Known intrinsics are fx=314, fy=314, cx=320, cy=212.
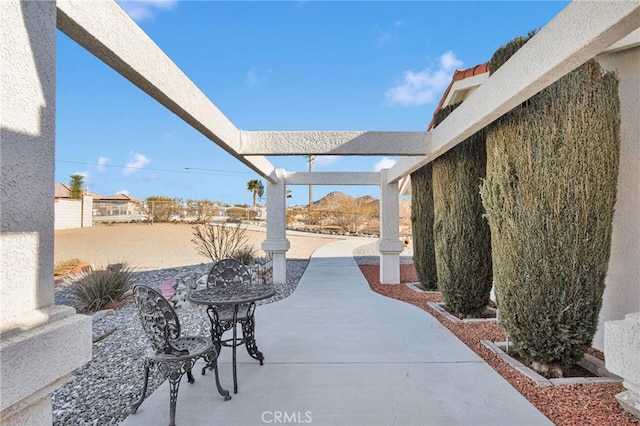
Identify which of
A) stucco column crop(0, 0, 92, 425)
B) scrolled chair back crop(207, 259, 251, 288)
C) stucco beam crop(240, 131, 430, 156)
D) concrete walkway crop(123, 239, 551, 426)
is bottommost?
concrete walkway crop(123, 239, 551, 426)

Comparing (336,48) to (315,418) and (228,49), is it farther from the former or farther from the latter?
(315,418)

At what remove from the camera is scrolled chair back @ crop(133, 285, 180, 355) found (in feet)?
8.93

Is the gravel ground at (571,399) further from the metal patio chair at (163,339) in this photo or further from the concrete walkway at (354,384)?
the metal patio chair at (163,339)

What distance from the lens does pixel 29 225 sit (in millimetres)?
1518

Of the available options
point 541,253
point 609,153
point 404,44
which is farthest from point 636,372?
point 404,44

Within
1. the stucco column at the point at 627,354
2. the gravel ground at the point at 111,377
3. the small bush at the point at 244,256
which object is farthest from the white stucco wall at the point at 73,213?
the stucco column at the point at 627,354

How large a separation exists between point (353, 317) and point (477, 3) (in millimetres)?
5507

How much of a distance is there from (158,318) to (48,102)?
1.86 m

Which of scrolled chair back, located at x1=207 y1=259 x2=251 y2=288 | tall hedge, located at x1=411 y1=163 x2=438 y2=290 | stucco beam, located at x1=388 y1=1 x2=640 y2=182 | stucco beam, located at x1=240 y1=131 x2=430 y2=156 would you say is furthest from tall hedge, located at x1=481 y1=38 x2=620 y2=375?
tall hedge, located at x1=411 y1=163 x2=438 y2=290

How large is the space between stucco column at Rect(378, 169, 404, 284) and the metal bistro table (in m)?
5.30

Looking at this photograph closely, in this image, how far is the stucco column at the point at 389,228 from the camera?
870 cm

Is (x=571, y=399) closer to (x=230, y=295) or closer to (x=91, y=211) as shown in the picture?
(x=230, y=295)

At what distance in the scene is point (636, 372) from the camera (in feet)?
8.19

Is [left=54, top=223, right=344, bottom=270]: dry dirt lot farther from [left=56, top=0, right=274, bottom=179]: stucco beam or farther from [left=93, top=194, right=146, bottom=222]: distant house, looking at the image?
[left=56, top=0, right=274, bottom=179]: stucco beam
